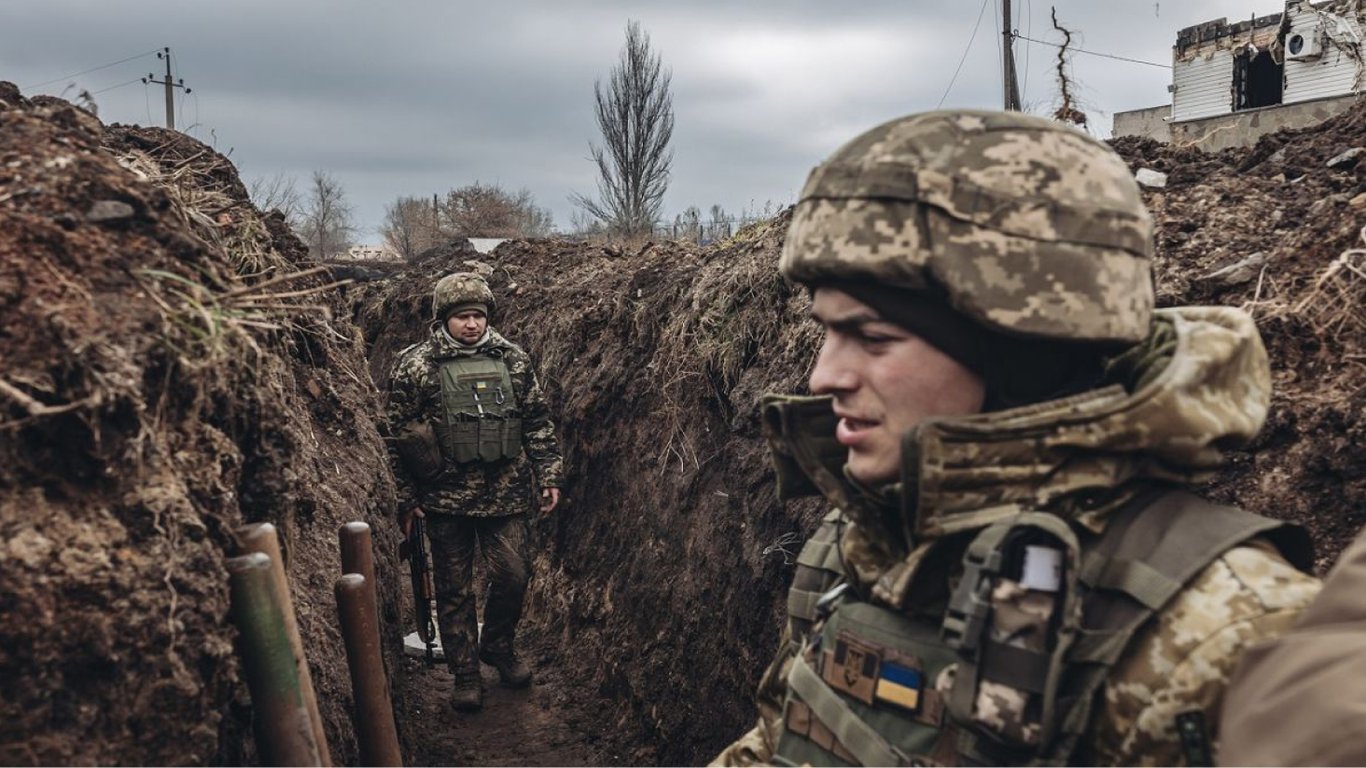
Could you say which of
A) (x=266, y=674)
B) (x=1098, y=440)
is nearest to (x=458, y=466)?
(x=266, y=674)

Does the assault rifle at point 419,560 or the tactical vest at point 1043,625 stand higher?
the tactical vest at point 1043,625

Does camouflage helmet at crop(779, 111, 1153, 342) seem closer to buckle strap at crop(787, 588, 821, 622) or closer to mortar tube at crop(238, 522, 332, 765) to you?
buckle strap at crop(787, 588, 821, 622)

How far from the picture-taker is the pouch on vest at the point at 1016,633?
1481 mm

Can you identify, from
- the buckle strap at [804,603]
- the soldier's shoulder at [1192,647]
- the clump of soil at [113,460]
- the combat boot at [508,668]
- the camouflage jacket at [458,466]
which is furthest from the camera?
the combat boot at [508,668]

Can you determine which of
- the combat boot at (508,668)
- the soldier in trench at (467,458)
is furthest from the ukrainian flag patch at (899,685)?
the combat boot at (508,668)

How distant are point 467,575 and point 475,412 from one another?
1.12 meters

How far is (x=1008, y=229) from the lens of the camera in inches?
68.7

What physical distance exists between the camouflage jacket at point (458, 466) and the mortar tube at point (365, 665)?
350 centimetres

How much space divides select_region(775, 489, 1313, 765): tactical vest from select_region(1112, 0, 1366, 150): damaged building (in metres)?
18.1

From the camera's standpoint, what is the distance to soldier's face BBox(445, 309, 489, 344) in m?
7.01

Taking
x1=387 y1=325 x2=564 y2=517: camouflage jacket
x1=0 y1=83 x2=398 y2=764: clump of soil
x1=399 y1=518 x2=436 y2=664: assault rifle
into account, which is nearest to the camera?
x1=0 y1=83 x2=398 y2=764: clump of soil

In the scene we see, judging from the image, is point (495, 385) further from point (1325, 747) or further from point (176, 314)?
point (1325, 747)

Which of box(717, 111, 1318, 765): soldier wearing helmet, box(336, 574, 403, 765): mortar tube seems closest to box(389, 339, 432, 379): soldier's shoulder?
box(336, 574, 403, 765): mortar tube

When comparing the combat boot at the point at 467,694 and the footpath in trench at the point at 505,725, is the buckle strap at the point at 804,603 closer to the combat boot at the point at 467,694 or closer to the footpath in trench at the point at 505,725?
the footpath in trench at the point at 505,725
